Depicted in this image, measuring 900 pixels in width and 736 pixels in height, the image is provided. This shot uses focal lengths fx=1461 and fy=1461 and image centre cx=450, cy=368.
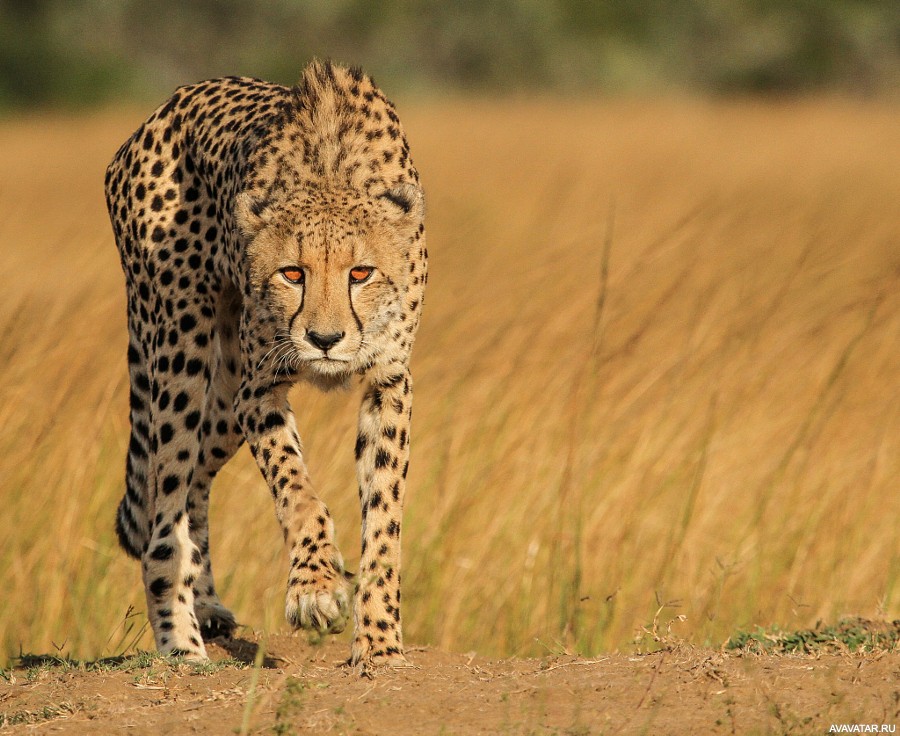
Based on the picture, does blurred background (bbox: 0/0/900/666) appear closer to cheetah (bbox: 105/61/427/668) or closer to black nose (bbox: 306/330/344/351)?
cheetah (bbox: 105/61/427/668)

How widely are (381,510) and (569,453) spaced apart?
3.49 ft

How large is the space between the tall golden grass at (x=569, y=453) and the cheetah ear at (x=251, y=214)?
84 cm

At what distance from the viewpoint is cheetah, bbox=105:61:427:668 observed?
3396 mm

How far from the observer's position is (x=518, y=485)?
185 inches

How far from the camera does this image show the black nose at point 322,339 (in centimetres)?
330

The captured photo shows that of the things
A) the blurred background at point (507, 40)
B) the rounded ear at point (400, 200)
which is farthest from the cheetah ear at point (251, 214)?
the blurred background at point (507, 40)

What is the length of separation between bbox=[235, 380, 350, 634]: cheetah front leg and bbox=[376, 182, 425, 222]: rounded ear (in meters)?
0.51

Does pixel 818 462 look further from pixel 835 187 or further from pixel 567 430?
pixel 835 187

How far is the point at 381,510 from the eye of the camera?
11.6 feet

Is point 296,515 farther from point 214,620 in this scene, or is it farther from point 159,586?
point 214,620

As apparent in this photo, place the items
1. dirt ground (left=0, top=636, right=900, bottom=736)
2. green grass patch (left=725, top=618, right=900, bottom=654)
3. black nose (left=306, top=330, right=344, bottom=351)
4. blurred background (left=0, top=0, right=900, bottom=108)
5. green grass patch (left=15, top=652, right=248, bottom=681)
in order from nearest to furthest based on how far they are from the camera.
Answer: dirt ground (left=0, top=636, right=900, bottom=736) → green grass patch (left=15, top=652, right=248, bottom=681) → green grass patch (left=725, top=618, right=900, bottom=654) → black nose (left=306, top=330, right=344, bottom=351) → blurred background (left=0, top=0, right=900, bottom=108)

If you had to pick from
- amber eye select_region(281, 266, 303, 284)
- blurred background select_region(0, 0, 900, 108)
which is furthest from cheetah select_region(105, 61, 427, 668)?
blurred background select_region(0, 0, 900, 108)

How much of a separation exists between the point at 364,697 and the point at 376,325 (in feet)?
3.62

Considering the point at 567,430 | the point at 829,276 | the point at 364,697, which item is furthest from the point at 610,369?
the point at 364,697
